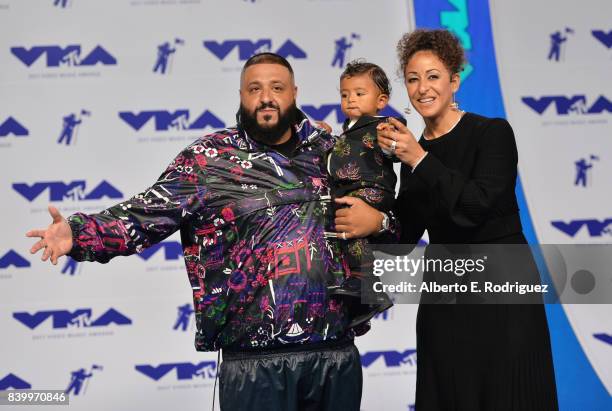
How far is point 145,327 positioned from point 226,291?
6.78ft

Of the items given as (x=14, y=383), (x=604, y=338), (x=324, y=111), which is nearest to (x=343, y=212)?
(x=324, y=111)

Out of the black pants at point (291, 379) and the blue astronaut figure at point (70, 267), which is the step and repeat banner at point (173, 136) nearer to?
the blue astronaut figure at point (70, 267)

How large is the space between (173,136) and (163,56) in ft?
1.42

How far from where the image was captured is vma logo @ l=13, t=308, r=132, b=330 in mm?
4383

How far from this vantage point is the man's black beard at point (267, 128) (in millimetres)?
2609

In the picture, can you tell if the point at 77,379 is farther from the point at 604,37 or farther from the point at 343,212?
the point at 604,37

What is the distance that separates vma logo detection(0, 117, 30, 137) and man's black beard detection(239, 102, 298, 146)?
2145 millimetres

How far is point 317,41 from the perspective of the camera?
454cm

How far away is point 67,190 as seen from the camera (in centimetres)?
440

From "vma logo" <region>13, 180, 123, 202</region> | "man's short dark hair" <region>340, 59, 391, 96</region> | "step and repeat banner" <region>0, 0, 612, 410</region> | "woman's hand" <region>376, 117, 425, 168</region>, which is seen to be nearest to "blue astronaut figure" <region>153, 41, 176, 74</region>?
"step and repeat banner" <region>0, 0, 612, 410</region>

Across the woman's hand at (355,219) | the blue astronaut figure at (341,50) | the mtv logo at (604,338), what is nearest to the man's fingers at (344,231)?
the woman's hand at (355,219)

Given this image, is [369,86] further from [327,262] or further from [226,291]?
[226,291]

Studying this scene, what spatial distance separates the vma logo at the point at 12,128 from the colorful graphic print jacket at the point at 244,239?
209 centimetres

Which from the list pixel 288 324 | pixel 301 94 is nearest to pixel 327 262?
pixel 288 324
